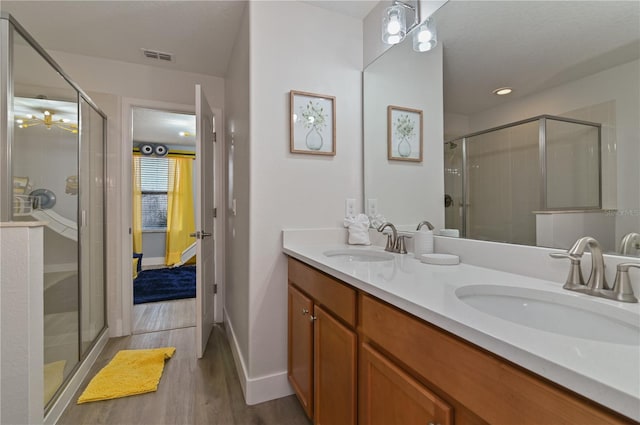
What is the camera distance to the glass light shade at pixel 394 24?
1.63 m

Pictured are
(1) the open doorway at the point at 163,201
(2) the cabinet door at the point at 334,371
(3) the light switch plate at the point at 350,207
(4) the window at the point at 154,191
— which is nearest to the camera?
(2) the cabinet door at the point at 334,371

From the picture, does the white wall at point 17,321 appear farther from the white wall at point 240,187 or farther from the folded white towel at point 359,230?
the folded white towel at point 359,230

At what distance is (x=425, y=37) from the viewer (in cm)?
154

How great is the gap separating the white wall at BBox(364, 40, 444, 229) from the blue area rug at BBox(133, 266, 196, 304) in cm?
300

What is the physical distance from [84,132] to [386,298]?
2412 mm

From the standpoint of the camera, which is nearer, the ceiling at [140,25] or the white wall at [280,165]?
the white wall at [280,165]

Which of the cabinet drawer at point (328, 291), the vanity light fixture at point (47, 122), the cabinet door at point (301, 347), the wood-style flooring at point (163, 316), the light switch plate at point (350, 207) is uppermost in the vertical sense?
the vanity light fixture at point (47, 122)

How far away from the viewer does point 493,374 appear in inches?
21.3

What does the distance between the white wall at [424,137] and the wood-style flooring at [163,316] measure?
226cm

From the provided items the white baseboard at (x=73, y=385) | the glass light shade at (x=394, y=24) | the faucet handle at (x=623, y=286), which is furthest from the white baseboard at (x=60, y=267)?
the faucet handle at (x=623, y=286)

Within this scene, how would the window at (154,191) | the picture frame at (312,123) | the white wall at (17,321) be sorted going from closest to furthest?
the white wall at (17,321)
the picture frame at (312,123)
the window at (154,191)

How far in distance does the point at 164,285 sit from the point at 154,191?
2228 mm

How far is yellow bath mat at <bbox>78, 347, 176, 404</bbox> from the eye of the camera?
5.86 feet

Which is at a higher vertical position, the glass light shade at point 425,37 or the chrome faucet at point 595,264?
the glass light shade at point 425,37
